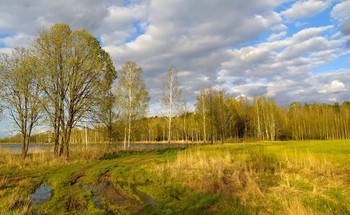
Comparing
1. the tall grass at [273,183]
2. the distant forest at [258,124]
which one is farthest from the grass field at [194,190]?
the distant forest at [258,124]

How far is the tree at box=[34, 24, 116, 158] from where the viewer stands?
23875mm

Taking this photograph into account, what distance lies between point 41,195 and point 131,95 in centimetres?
2722

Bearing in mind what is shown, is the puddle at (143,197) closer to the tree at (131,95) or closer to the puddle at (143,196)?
the puddle at (143,196)

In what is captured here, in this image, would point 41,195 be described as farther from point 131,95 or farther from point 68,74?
point 131,95

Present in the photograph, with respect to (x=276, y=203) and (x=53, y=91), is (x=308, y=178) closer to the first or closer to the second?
(x=276, y=203)

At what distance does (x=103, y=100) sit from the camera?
999 inches

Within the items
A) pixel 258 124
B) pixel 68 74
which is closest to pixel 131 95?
pixel 68 74

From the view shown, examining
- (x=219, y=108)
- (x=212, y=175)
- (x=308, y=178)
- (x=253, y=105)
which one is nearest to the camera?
(x=308, y=178)

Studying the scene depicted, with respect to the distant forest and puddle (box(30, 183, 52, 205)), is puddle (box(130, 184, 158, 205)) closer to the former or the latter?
puddle (box(30, 183, 52, 205))

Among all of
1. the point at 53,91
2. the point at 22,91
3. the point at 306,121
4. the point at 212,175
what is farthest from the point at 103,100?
the point at 306,121

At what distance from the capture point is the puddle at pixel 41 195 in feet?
34.4

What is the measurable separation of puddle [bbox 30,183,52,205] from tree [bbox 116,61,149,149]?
24.2 meters

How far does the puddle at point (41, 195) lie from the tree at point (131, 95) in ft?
79.4

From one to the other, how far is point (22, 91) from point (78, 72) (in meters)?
5.04
